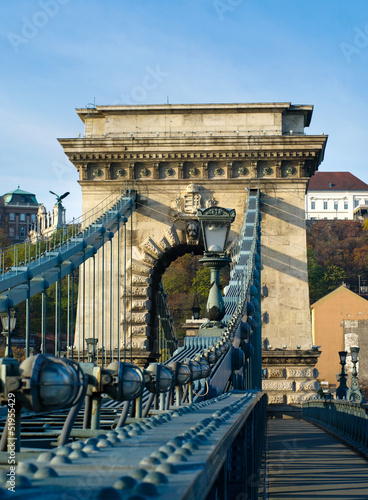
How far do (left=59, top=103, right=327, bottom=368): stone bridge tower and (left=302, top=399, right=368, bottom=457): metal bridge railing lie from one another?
4626 millimetres

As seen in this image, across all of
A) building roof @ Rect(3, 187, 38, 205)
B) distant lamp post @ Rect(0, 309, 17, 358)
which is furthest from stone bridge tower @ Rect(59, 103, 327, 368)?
building roof @ Rect(3, 187, 38, 205)

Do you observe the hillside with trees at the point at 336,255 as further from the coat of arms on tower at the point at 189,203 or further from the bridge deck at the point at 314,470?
the bridge deck at the point at 314,470

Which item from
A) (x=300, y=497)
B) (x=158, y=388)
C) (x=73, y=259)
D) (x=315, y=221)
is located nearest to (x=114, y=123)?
(x=73, y=259)

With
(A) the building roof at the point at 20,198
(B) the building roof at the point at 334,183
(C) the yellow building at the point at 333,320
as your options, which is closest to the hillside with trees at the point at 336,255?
(B) the building roof at the point at 334,183

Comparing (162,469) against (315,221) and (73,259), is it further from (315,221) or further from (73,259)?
(315,221)

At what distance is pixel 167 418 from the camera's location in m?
3.73

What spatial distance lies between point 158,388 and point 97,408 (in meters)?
0.78

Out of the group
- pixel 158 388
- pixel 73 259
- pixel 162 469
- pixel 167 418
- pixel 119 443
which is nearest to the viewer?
pixel 162 469

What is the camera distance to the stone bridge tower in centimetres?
2652

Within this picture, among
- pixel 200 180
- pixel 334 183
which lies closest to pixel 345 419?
pixel 200 180

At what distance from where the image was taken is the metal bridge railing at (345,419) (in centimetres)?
1364

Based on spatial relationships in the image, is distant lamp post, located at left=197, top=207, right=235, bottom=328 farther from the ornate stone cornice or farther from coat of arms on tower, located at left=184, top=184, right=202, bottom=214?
coat of arms on tower, located at left=184, top=184, right=202, bottom=214

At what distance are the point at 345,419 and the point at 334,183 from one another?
124157 millimetres

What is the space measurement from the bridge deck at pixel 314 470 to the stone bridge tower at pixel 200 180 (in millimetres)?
10981
